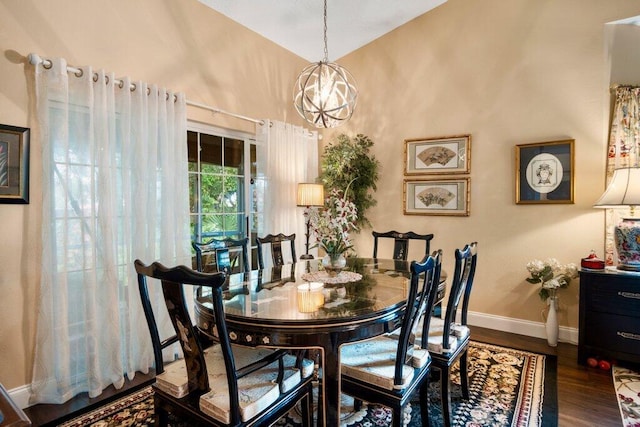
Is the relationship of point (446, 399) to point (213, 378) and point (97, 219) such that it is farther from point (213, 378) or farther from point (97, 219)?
point (97, 219)

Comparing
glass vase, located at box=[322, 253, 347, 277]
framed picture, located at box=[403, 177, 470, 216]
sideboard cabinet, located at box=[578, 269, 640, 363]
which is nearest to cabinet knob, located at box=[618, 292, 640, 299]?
sideboard cabinet, located at box=[578, 269, 640, 363]

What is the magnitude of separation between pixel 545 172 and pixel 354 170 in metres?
2.06

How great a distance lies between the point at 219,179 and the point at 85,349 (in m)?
1.91

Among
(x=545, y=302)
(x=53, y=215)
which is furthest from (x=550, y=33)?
(x=53, y=215)

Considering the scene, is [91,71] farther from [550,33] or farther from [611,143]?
[611,143]

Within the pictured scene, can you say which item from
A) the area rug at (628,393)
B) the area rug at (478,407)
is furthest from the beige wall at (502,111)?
the area rug at (478,407)

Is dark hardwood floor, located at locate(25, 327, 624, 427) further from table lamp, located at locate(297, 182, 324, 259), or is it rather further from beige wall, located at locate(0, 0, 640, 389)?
table lamp, located at locate(297, 182, 324, 259)

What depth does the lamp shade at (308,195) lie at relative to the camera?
13.2 ft

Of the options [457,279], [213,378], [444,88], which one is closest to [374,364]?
[457,279]

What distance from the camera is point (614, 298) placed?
2836 mm

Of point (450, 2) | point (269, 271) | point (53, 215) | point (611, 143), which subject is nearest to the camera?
point (53, 215)

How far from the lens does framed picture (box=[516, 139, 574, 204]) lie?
3.38 metres

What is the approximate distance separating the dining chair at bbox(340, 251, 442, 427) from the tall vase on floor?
208cm

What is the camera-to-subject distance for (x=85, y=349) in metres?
2.46
